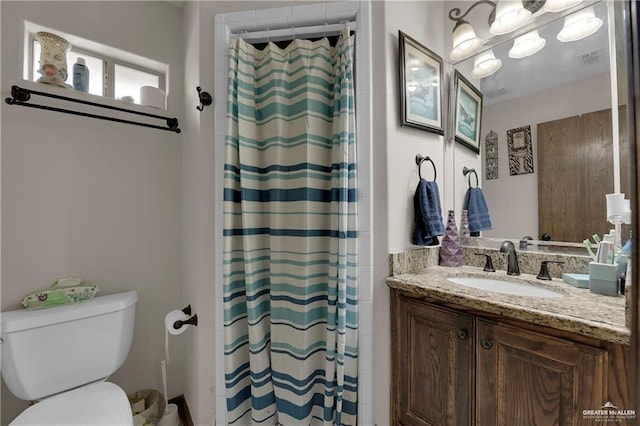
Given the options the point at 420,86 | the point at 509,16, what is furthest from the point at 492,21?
the point at 420,86

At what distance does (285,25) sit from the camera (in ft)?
3.54

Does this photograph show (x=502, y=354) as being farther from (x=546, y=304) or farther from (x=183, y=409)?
(x=183, y=409)

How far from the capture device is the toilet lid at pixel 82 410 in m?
0.90

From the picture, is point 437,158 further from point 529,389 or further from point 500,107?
point 529,389

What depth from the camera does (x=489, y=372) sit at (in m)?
0.79

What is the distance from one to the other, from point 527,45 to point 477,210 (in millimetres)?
805

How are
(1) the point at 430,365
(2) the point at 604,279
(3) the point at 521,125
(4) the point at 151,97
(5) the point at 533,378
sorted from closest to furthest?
(5) the point at 533,378 < (2) the point at 604,279 < (1) the point at 430,365 < (3) the point at 521,125 < (4) the point at 151,97

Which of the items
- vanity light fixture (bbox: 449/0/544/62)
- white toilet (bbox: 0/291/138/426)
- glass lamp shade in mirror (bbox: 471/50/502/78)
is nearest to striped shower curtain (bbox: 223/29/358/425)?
white toilet (bbox: 0/291/138/426)

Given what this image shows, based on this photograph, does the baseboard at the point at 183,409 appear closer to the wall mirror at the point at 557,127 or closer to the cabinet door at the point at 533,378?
the cabinet door at the point at 533,378

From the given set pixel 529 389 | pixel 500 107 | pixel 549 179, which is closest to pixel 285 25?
pixel 500 107

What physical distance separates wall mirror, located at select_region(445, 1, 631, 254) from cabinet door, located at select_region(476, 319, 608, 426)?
484 mm

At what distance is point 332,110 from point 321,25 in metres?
0.38

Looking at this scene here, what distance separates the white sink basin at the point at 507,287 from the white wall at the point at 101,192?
1.71 meters

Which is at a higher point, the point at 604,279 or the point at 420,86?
the point at 420,86
